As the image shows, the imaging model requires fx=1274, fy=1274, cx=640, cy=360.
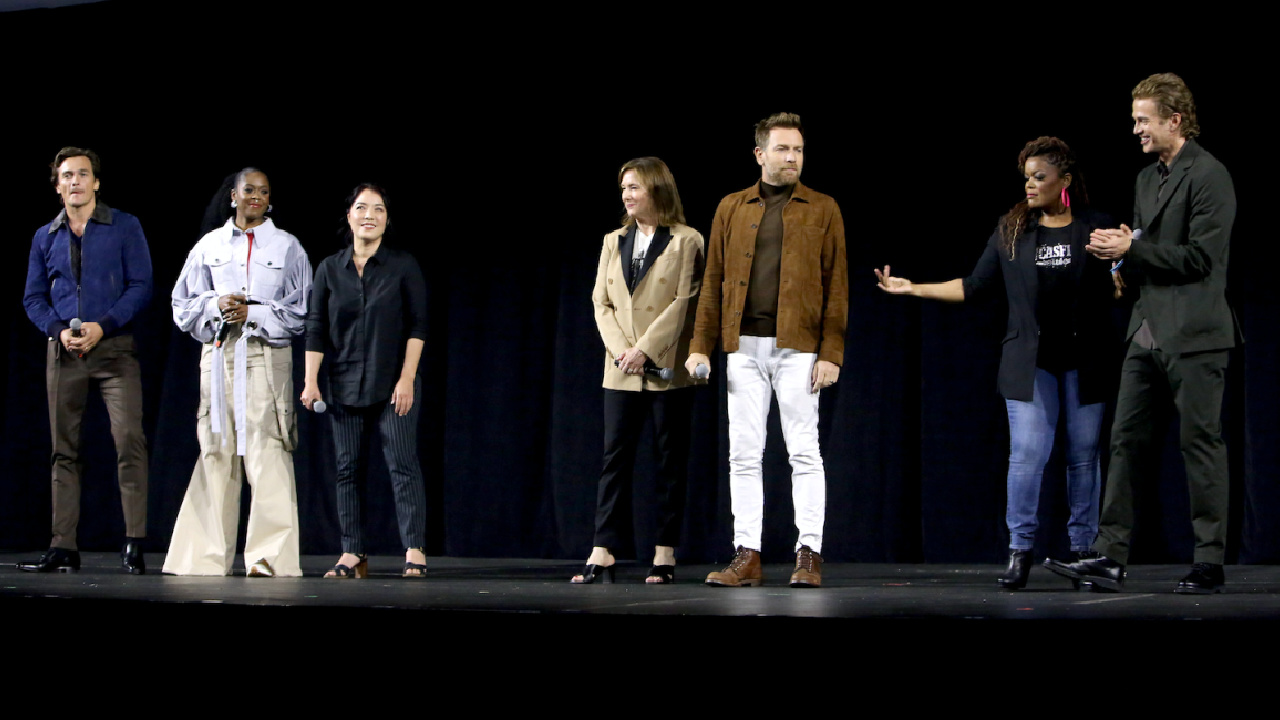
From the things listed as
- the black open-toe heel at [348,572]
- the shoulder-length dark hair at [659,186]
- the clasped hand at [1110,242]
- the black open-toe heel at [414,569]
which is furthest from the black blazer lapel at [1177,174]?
the black open-toe heel at [348,572]

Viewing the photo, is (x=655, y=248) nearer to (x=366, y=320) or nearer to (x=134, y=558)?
(x=366, y=320)

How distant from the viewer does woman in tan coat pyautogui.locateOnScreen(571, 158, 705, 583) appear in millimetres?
4004

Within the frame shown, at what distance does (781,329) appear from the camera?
12.0ft

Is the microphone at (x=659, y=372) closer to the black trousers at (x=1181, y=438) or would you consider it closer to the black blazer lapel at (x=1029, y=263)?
the black blazer lapel at (x=1029, y=263)

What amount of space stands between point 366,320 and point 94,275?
1107mm

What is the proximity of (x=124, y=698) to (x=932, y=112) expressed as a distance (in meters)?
3.94

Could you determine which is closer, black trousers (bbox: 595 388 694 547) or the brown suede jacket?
the brown suede jacket

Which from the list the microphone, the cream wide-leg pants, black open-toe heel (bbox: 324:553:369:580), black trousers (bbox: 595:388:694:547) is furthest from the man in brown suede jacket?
the cream wide-leg pants

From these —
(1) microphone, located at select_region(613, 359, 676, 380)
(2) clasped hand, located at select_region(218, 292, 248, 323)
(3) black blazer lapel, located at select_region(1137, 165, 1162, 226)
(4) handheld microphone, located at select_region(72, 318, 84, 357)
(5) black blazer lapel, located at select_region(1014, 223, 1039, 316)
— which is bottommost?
(1) microphone, located at select_region(613, 359, 676, 380)

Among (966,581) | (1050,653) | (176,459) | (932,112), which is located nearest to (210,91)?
(176,459)

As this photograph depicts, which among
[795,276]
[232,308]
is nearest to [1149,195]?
[795,276]

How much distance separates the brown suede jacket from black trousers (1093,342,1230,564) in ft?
2.60

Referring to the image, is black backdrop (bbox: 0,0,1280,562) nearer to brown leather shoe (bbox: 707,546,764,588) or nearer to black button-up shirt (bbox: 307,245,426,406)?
black button-up shirt (bbox: 307,245,426,406)

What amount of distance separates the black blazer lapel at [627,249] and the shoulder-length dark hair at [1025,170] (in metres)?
1.16
